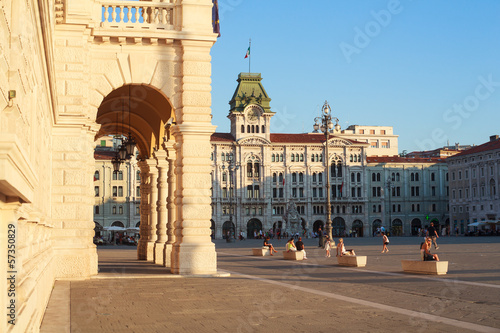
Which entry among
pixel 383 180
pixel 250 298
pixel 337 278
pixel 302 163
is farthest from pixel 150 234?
pixel 383 180

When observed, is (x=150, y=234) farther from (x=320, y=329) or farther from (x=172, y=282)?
(x=320, y=329)

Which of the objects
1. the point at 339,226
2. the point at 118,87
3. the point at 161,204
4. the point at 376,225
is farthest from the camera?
the point at 376,225

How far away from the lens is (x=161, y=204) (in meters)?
26.9

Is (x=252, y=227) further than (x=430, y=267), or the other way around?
(x=252, y=227)

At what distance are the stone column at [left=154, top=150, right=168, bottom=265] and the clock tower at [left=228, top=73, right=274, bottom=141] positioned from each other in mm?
74873

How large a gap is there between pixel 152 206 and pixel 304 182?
254 ft

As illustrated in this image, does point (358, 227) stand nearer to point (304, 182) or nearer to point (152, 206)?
point (304, 182)

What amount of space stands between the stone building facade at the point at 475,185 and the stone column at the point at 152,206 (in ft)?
234

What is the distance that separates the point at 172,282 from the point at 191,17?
8.35m

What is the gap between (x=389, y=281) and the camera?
1848 centimetres

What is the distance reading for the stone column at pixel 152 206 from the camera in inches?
1144

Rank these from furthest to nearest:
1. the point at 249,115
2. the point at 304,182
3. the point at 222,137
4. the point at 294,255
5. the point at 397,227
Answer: the point at 397,227, the point at 304,182, the point at 222,137, the point at 249,115, the point at 294,255

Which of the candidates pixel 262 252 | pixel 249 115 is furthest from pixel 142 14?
pixel 249 115

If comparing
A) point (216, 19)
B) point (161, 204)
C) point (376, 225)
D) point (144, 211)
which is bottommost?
point (376, 225)
